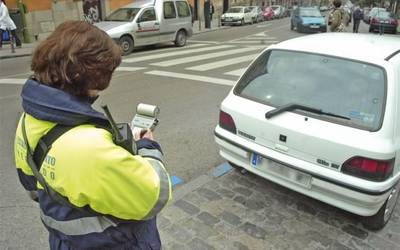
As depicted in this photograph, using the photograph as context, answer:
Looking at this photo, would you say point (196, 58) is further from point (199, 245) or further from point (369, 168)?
point (369, 168)

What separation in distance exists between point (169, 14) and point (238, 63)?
4.79m

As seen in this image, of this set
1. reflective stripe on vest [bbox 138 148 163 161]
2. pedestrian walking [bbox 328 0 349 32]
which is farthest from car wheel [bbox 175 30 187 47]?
reflective stripe on vest [bbox 138 148 163 161]

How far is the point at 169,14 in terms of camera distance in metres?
14.0

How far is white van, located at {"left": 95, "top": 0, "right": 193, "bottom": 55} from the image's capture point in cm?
1245

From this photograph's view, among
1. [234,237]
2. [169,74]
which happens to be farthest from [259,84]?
[169,74]

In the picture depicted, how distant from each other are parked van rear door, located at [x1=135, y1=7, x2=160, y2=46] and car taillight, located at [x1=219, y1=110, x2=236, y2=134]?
1000cm

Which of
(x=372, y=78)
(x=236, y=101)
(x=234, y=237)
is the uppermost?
(x=372, y=78)

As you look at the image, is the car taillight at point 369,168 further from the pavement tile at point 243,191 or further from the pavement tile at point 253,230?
the pavement tile at point 243,191

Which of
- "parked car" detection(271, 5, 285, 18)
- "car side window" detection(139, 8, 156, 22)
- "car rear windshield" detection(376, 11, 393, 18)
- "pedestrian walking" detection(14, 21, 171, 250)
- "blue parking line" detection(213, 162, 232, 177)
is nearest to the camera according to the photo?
"pedestrian walking" detection(14, 21, 171, 250)

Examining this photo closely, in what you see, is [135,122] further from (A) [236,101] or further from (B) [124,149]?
(A) [236,101]

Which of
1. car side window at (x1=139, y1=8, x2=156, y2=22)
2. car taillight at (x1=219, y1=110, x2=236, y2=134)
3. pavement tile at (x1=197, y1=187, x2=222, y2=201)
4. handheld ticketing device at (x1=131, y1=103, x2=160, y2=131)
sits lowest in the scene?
pavement tile at (x1=197, y1=187, x2=222, y2=201)

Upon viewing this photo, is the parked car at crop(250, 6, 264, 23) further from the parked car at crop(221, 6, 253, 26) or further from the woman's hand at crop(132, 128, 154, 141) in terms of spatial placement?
the woman's hand at crop(132, 128, 154, 141)

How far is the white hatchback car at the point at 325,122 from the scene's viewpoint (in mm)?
2695

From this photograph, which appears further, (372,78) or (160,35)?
(160,35)
